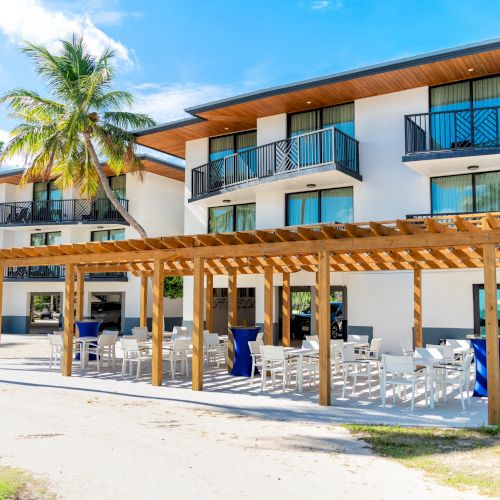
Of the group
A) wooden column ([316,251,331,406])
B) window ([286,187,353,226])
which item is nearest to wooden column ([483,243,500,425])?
wooden column ([316,251,331,406])

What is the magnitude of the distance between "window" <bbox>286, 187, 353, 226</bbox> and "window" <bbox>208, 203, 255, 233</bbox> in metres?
2.06

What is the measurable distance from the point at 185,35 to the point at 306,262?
12045 millimetres

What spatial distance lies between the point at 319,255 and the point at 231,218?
12.4 metres

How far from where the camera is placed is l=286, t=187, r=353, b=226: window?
1945 cm

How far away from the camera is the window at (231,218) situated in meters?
22.3

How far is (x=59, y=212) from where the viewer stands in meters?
31.5

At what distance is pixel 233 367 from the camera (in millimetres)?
14484

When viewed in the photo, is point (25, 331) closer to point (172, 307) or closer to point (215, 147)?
point (172, 307)

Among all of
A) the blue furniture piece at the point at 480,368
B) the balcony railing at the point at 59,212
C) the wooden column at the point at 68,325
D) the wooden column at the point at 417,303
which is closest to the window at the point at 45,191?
the balcony railing at the point at 59,212

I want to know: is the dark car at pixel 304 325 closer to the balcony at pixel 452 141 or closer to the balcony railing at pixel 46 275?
the balcony railing at pixel 46 275

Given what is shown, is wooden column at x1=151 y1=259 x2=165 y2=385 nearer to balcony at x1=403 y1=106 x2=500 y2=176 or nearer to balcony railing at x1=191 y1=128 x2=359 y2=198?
balcony railing at x1=191 y1=128 x2=359 y2=198

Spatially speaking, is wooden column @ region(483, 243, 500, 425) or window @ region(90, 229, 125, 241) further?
window @ region(90, 229, 125, 241)

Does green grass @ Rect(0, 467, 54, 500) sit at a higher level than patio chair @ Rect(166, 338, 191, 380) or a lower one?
lower

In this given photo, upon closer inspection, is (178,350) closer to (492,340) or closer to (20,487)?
(492,340)
